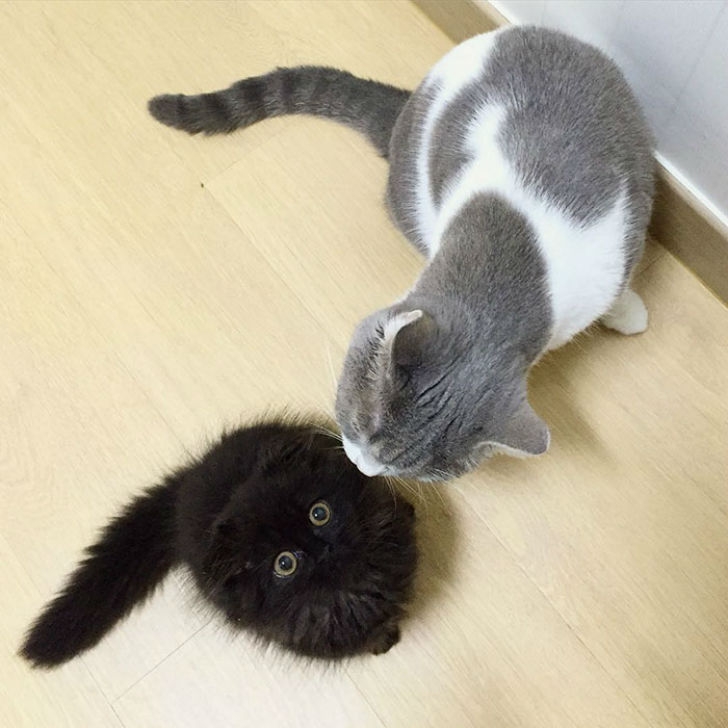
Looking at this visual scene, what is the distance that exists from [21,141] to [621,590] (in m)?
1.26

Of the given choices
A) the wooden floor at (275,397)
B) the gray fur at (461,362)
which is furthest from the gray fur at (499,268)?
the wooden floor at (275,397)

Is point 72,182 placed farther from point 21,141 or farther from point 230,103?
point 230,103

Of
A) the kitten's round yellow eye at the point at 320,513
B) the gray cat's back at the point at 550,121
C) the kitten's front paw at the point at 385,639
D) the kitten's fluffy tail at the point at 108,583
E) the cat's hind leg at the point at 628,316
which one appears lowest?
the kitten's fluffy tail at the point at 108,583

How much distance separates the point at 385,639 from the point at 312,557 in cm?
19

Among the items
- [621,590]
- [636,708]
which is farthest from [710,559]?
[636,708]

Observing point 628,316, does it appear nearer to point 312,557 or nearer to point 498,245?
point 498,245

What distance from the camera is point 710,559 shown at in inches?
43.1

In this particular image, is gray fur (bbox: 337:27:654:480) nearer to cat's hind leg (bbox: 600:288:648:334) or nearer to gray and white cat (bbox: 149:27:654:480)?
gray and white cat (bbox: 149:27:654:480)

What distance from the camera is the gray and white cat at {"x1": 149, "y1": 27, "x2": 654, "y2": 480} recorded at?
0.77 meters

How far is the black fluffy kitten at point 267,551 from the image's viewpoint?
96 centimetres

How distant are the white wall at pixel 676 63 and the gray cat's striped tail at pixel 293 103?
0.94ft

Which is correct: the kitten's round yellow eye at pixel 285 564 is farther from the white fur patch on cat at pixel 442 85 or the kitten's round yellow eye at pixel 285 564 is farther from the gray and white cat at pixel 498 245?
the white fur patch on cat at pixel 442 85

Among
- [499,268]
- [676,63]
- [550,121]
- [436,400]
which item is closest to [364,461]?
[436,400]

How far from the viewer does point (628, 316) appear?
3.70 feet
